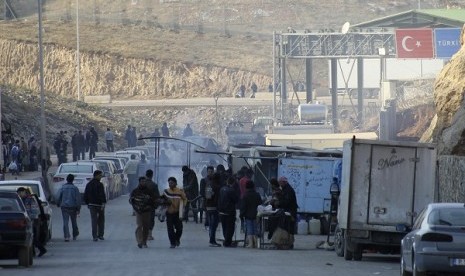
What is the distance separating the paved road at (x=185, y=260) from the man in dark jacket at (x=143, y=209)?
0.30 m

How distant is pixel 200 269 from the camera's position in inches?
942

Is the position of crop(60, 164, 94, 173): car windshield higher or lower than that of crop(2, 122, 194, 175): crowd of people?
lower

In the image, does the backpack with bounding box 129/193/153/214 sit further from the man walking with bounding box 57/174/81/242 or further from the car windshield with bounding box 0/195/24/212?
the car windshield with bounding box 0/195/24/212

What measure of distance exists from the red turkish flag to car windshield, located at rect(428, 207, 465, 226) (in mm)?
54249

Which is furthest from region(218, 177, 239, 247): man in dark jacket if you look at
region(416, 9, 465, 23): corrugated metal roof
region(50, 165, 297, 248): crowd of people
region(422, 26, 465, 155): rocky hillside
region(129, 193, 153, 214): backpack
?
region(416, 9, 465, 23): corrugated metal roof

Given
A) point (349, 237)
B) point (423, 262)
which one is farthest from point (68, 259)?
point (423, 262)

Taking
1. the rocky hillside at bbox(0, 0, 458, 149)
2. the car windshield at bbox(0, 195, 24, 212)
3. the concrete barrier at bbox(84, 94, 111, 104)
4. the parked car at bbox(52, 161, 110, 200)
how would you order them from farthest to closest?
1. the rocky hillside at bbox(0, 0, 458, 149)
2. the concrete barrier at bbox(84, 94, 111, 104)
3. the parked car at bbox(52, 161, 110, 200)
4. the car windshield at bbox(0, 195, 24, 212)

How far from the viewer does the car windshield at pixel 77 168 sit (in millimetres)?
46406

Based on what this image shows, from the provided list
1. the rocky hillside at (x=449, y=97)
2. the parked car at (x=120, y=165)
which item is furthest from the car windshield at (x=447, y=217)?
the parked car at (x=120, y=165)

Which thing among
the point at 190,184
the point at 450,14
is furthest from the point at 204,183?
the point at 450,14

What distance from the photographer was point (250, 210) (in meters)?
30.8

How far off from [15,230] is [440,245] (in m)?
8.18

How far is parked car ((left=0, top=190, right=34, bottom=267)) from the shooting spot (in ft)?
82.0

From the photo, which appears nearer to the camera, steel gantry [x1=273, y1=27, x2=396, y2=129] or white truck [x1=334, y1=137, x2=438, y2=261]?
white truck [x1=334, y1=137, x2=438, y2=261]
